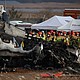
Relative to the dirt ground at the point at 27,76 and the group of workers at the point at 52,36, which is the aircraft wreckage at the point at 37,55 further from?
the group of workers at the point at 52,36

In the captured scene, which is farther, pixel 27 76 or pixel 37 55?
pixel 37 55

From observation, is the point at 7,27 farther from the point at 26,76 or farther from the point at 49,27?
the point at 49,27

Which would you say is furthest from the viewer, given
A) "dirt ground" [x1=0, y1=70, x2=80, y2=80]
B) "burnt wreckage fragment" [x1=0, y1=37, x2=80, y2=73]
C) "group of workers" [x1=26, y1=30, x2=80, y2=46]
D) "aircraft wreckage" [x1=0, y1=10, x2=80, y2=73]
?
"group of workers" [x1=26, y1=30, x2=80, y2=46]

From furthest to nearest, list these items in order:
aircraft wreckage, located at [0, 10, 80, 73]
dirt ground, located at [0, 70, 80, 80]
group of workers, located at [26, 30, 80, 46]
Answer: group of workers, located at [26, 30, 80, 46] → aircraft wreckage, located at [0, 10, 80, 73] → dirt ground, located at [0, 70, 80, 80]

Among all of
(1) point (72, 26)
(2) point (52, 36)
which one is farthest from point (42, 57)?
(1) point (72, 26)

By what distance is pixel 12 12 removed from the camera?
168 feet

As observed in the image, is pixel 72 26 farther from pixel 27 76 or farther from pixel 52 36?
pixel 27 76

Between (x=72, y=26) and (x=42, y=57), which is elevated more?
(x=42, y=57)

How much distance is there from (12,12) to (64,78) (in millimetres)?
40271

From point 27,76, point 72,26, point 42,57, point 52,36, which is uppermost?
point 42,57

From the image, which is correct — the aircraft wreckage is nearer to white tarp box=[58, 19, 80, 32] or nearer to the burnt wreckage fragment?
the burnt wreckage fragment

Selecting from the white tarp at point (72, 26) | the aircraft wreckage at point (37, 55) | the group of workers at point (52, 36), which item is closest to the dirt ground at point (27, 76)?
the aircraft wreckage at point (37, 55)

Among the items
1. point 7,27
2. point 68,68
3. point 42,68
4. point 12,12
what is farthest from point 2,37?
point 12,12

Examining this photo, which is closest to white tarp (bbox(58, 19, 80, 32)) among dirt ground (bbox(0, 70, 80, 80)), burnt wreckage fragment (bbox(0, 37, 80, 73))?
Result: burnt wreckage fragment (bbox(0, 37, 80, 73))
